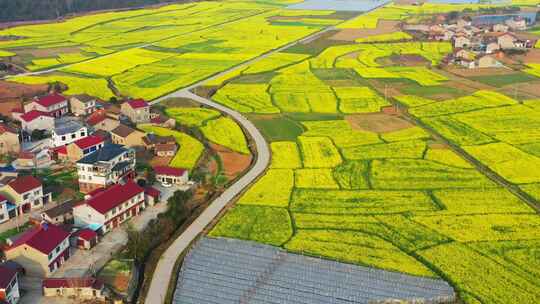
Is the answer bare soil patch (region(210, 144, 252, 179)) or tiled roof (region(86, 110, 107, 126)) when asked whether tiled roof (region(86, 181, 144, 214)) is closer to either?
bare soil patch (region(210, 144, 252, 179))

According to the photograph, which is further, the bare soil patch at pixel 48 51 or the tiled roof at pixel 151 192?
the bare soil patch at pixel 48 51

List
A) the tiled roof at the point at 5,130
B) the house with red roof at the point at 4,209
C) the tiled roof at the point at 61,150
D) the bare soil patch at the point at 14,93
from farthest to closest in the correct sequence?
the bare soil patch at the point at 14,93 < the tiled roof at the point at 5,130 < the tiled roof at the point at 61,150 < the house with red roof at the point at 4,209

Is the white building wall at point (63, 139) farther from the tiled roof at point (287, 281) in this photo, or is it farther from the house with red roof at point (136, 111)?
the tiled roof at point (287, 281)

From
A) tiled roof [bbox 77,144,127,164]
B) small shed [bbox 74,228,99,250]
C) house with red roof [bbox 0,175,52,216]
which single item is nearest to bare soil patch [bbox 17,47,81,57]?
tiled roof [bbox 77,144,127,164]

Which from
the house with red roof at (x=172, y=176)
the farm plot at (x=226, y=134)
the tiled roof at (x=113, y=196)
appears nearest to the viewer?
the tiled roof at (x=113, y=196)

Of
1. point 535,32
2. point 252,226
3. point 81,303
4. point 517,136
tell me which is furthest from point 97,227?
point 535,32

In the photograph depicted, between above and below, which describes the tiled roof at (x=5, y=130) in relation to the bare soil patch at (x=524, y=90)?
above

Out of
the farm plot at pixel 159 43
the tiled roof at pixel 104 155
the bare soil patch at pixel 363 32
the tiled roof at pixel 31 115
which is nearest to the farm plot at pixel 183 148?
the tiled roof at pixel 104 155

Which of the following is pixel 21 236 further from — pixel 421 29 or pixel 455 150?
pixel 421 29
